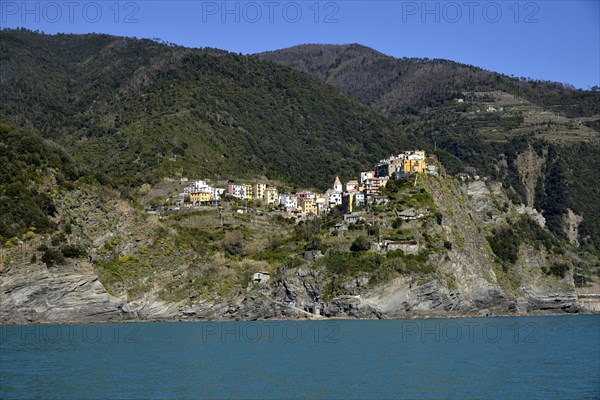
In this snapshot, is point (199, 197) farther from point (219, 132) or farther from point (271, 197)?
point (219, 132)

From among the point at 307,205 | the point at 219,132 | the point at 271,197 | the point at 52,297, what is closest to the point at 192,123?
the point at 219,132

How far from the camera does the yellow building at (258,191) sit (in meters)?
135

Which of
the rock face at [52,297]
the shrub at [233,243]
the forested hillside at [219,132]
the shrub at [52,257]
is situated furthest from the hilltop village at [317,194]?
the shrub at [52,257]

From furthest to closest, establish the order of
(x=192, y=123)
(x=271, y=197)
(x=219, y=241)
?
1. (x=192, y=123)
2. (x=271, y=197)
3. (x=219, y=241)

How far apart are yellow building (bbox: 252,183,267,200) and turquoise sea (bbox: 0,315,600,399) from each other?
50.6m

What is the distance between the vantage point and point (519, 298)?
109000 mm

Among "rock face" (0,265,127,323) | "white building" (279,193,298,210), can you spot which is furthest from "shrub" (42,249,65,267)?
"white building" (279,193,298,210)

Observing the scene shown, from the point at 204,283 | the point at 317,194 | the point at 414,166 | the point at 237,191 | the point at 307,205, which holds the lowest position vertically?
the point at 204,283

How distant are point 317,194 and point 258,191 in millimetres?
11100

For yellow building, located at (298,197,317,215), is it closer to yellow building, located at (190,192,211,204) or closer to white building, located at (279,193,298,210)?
white building, located at (279,193,298,210)

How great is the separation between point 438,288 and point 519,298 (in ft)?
60.7

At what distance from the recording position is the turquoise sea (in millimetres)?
41844

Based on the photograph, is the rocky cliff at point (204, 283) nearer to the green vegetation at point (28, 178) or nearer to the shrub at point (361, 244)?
the green vegetation at point (28, 178)

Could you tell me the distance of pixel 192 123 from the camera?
154625 mm
